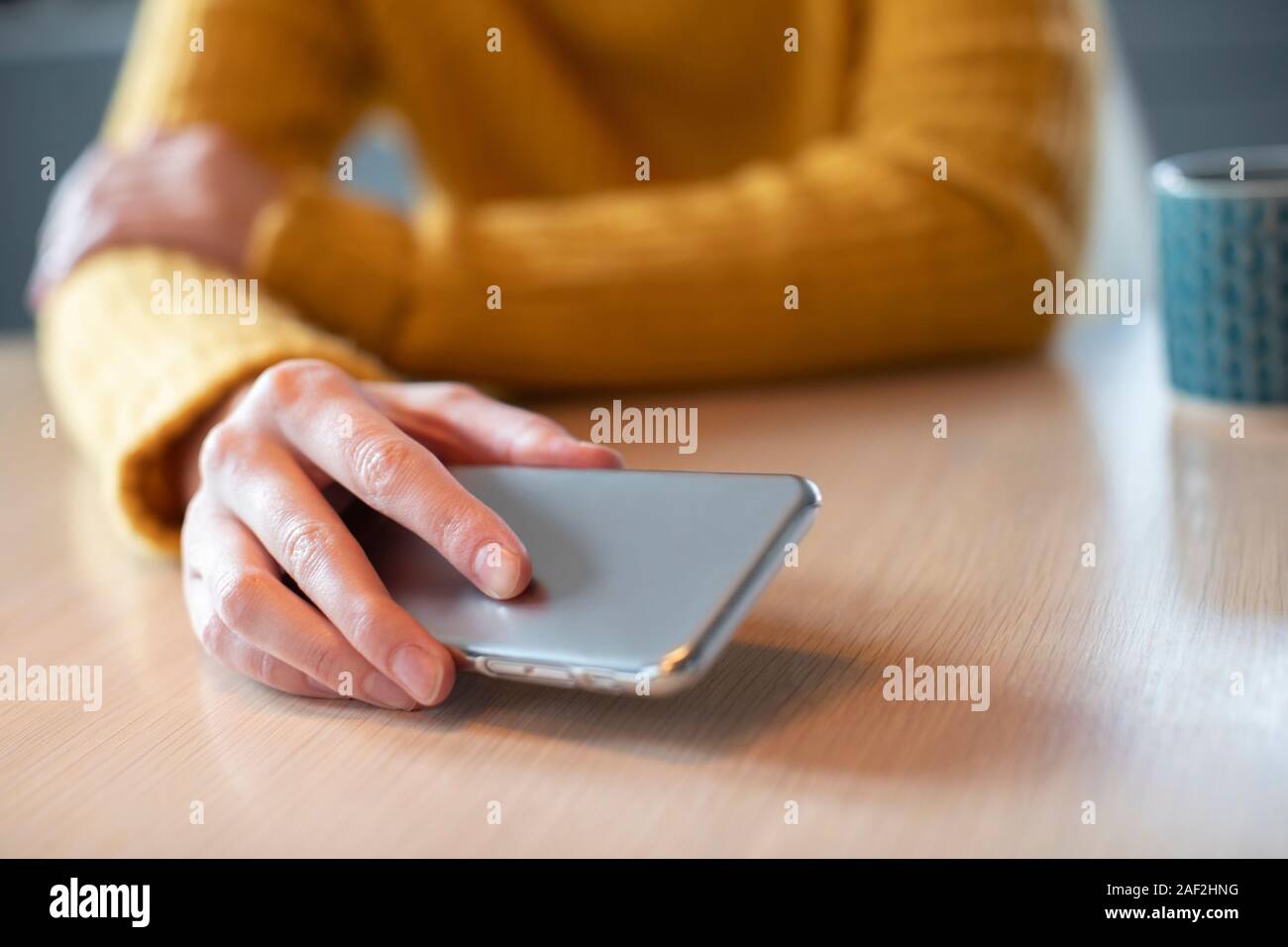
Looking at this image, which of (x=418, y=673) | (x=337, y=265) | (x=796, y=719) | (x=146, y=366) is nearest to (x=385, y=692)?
(x=418, y=673)

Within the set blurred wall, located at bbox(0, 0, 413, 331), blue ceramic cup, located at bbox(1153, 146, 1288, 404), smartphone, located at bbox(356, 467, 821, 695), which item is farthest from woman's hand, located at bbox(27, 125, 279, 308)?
blurred wall, located at bbox(0, 0, 413, 331)

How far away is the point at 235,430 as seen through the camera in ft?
1.60

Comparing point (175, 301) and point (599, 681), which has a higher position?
point (175, 301)

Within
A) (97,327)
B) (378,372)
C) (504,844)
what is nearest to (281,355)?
(378,372)

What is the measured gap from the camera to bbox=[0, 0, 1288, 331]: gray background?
2.11 m

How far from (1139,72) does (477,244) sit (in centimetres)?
177

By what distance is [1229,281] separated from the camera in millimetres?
629

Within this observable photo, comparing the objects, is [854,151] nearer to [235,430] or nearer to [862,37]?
[862,37]

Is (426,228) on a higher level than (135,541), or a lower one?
higher

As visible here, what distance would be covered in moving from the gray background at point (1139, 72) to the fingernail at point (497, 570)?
182 cm

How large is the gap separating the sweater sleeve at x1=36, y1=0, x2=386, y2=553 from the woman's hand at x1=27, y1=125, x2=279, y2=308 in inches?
0.5

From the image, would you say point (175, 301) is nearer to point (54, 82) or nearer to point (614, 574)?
point (614, 574)

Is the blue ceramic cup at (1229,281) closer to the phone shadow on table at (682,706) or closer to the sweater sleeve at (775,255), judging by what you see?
the sweater sleeve at (775,255)

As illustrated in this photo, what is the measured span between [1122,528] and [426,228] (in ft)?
1.45
